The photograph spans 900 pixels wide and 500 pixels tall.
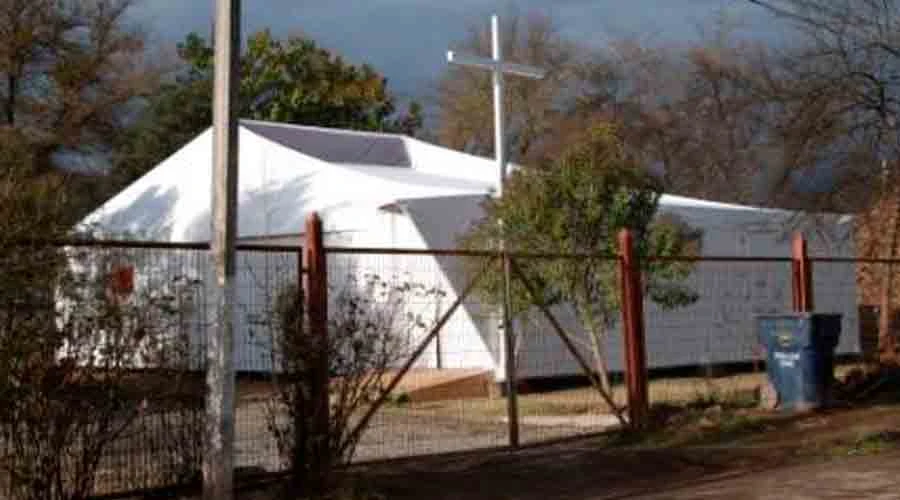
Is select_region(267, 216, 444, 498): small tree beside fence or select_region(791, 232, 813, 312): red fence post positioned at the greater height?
select_region(791, 232, 813, 312): red fence post

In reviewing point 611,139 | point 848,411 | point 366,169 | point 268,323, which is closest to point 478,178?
point 366,169

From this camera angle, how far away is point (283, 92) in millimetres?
55875

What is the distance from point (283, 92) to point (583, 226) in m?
38.7

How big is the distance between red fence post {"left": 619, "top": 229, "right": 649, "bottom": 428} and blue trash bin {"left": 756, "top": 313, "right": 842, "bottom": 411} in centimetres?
261

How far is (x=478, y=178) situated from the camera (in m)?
31.7

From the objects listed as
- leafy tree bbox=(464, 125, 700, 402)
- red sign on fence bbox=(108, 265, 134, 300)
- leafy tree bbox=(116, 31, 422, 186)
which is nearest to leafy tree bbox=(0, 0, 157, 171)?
leafy tree bbox=(116, 31, 422, 186)

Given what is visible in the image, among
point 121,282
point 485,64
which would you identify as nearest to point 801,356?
point 485,64

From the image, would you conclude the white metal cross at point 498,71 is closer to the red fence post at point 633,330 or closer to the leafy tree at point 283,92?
the red fence post at point 633,330

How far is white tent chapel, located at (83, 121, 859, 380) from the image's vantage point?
22.3 metres

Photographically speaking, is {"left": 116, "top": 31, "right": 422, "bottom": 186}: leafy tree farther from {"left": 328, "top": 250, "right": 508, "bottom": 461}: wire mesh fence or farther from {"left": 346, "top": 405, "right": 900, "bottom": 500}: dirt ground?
{"left": 346, "top": 405, "right": 900, "bottom": 500}: dirt ground

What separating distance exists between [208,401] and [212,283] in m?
0.86

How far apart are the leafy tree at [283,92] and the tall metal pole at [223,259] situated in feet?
135

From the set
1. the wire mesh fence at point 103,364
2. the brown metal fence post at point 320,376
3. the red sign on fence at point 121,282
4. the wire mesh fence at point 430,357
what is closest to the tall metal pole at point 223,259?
the wire mesh fence at point 103,364

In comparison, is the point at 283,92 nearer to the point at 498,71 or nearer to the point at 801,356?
the point at 498,71
